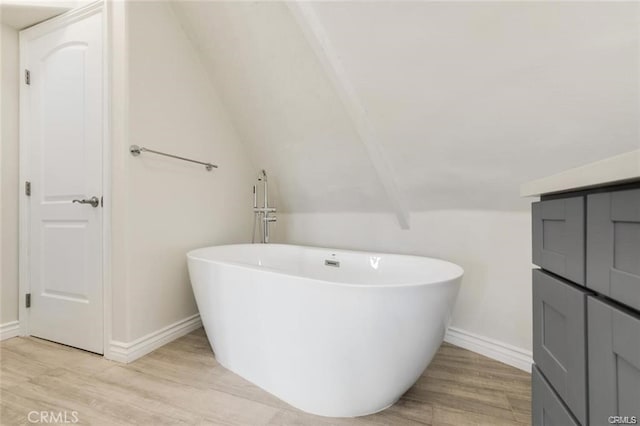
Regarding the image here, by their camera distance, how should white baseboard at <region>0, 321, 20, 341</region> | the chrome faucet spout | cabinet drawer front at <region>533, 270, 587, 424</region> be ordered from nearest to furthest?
cabinet drawer front at <region>533, 270, 587, 424</region>, white baseboard at <region>0, 321, 20, 341</region>, the chrome faucet spout

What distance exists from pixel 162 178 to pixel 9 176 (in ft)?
3.65

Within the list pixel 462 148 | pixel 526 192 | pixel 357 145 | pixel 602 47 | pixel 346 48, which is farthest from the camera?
pixel 357 145

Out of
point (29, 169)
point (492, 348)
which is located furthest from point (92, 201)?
point (492, 348)

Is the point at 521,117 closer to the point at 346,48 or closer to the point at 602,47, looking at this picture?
the point at 602,47

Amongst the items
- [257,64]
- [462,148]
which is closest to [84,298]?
[257,64]

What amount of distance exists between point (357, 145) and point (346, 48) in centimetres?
64

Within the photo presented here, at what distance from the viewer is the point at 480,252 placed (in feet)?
6.23

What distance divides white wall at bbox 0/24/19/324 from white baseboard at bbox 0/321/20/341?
0.02 metres

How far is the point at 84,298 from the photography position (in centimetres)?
186

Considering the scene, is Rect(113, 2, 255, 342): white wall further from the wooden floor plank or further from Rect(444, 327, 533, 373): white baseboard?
Rect(444, 327, 533, 373): white baseboard

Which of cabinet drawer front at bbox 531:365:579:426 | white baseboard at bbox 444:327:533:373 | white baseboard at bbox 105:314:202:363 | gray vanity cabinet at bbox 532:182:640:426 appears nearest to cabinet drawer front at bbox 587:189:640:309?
gray vanity cabinet at bbox 532:182:640:426

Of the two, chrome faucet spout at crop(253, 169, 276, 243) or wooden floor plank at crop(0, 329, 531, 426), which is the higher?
chrome faucet spout at crop(253, 169, 276, 243)

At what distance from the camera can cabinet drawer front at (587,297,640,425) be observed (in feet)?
1.26

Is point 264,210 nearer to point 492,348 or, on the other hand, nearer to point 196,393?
point 196,393
